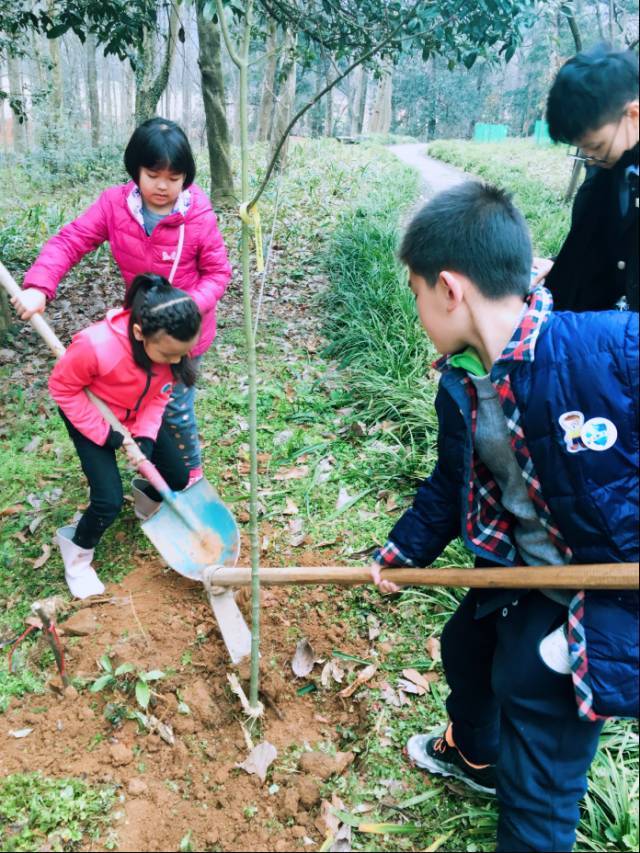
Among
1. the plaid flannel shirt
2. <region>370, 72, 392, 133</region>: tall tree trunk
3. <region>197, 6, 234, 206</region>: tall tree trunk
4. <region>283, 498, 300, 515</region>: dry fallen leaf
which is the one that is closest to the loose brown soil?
<region>283, 498, 300, 515</region>: dry fallen leaf

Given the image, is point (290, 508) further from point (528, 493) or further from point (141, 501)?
point (528, 493)

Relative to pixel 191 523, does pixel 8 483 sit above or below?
below

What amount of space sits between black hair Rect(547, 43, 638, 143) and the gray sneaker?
189 centimetres

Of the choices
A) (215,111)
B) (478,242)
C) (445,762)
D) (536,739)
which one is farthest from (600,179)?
(215,111)

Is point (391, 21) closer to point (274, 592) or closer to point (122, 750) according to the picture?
point (274, 592)

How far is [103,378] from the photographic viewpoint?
8.79 ft

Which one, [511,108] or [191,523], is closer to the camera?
[191,523]

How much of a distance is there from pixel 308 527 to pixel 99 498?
1.10 m

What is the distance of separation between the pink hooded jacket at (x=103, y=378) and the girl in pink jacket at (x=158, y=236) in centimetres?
29

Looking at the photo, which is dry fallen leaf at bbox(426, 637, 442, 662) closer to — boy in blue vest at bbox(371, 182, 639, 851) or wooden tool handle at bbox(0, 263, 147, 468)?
boy in blue vest at bbox(371, 182, 639, 851)

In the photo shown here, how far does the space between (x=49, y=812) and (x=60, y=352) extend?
1.64 metres

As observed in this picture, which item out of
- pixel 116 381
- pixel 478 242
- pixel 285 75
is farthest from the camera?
pixel 285 75

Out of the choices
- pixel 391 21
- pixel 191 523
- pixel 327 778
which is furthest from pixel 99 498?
pixel 391 21

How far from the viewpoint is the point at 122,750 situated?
2.17m
